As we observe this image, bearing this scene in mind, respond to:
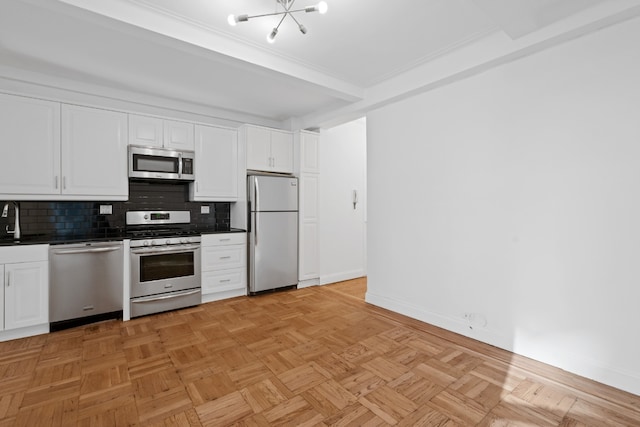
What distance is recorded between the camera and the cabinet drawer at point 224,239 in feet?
13.2

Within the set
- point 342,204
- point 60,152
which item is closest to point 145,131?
point 60,152

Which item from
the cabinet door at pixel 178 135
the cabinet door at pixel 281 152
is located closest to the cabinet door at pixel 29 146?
the cabinet door at pixel 178 135

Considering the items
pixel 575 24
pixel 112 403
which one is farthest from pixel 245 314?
pixel 575 24

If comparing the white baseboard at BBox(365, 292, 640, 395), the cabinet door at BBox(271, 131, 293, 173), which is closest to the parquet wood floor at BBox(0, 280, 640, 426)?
the white baseboard at BBox(365, 292, 640, 395)

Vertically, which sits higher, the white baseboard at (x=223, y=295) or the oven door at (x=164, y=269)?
the oven door at (x=164, y=269)

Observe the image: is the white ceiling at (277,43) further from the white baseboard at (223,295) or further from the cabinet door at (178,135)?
the white baseboard at (223,295)

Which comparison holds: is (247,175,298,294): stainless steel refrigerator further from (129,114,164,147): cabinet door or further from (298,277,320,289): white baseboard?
(129,114,164,147): cabinet door

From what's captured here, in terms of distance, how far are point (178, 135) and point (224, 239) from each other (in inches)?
57.9

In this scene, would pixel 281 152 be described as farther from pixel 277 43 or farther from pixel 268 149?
pixel 277 43

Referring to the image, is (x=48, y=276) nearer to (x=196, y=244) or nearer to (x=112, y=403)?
(x=196, y=244)

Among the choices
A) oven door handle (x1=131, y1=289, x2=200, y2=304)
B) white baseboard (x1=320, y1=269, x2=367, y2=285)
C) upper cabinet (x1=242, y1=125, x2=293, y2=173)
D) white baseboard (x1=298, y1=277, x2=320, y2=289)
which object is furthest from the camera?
white baseboard (x1=320, y1=269, x2=367, y2=285)

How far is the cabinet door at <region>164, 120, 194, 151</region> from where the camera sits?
396 centimetres

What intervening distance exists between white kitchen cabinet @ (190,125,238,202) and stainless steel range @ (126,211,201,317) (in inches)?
25.5

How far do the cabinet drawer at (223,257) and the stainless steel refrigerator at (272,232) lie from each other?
14 cm
